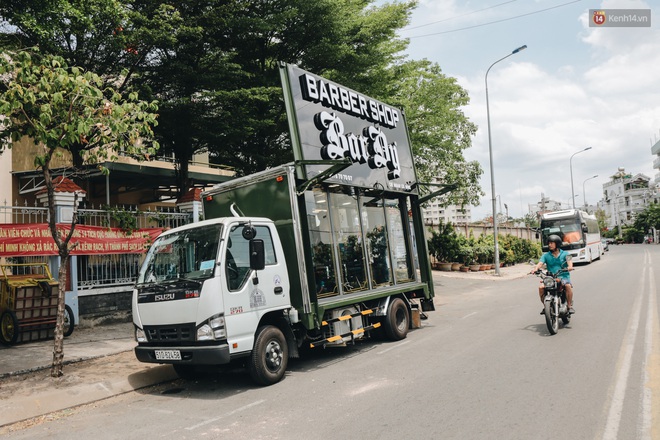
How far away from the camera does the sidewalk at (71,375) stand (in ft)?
19.9

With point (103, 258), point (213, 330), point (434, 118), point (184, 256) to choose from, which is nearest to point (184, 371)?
point (213, 330)

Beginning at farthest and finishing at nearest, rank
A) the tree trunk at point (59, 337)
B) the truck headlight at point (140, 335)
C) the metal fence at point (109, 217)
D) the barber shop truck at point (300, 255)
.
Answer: the metal fence at point (109, 217)
the tree trunk at point (59, 337)
the truck headlight at point (140, 335)
the barber shop truck at point (300, 255)

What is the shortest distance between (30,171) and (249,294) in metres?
13.9

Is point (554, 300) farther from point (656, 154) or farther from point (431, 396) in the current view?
point (656, 154)

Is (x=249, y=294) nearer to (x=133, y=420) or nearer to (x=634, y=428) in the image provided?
(x=133, y=420)

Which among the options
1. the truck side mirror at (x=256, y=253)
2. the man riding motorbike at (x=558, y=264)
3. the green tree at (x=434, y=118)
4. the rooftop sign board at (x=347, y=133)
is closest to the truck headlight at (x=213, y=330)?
the truck side mirror at (x=256, y=253)

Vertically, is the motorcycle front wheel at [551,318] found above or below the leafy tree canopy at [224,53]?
below

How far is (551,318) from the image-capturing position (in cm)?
864

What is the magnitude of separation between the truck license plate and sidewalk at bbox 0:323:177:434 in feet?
3.44

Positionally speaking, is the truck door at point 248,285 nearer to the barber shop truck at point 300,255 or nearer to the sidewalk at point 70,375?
the barber shop truck at point 300,255

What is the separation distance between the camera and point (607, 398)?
5125mm

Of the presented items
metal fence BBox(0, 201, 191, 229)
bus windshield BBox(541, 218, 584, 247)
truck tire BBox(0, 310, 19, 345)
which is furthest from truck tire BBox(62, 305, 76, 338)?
bus windshield BBox(541, 218, 584, 247)

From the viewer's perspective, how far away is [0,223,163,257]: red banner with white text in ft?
31.7

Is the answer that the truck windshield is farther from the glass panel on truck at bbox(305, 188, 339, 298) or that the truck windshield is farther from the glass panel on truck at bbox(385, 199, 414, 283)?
the glass panel on truck at bbox(385, 199, 414, 283)
